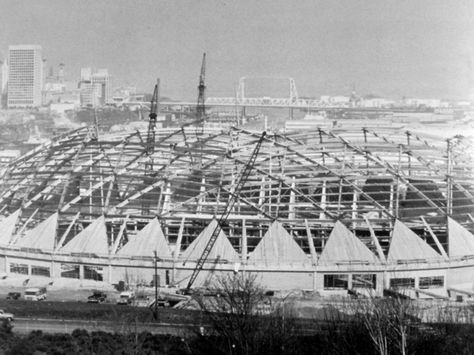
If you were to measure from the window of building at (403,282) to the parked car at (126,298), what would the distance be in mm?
9004

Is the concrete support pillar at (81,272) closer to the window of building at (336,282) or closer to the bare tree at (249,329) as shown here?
the window of building at (336,282)

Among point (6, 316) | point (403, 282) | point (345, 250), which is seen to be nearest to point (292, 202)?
point (345, 250)

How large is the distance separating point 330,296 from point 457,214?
287 inches

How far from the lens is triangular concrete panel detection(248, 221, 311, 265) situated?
31.1m

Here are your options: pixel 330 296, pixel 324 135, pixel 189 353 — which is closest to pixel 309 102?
pixel 324 135

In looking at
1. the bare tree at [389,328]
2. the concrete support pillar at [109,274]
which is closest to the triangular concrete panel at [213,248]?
the concrete support pillar at [109,274]

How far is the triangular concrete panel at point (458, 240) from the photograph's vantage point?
32.8 m

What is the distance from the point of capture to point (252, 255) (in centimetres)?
3133

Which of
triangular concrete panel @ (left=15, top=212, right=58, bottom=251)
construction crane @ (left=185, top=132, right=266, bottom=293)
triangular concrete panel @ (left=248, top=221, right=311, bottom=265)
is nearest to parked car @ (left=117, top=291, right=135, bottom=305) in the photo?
construction crane @ (left=185, top=132, right=266, bottom=293)

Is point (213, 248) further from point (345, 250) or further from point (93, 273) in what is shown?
point (345, 250)

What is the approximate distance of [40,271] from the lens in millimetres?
32938

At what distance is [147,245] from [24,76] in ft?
412

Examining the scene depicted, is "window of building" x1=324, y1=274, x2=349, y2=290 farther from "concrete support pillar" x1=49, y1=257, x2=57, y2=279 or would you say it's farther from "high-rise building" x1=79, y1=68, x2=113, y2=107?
"high-rise building" x1=79, y1=68, x2=113, y2=107

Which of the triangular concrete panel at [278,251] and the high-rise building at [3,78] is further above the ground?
the high-rise building at [3,78]
